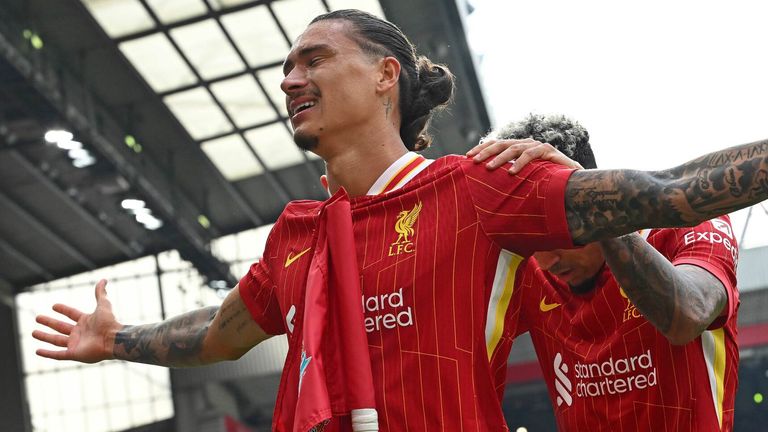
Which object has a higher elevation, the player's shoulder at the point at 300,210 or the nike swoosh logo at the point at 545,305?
→ the player's shoulder at the point at 300,210

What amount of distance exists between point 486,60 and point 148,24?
12.3 ft

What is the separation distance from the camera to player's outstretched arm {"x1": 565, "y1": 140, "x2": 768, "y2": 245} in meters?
1.82

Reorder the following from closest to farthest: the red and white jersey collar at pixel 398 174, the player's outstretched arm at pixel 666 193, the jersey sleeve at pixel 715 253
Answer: the player's outstretched arm at pixel 666 193 → the red and white jersey collar at pixel 398 174 → the jersey sleeve at pixel 715 253

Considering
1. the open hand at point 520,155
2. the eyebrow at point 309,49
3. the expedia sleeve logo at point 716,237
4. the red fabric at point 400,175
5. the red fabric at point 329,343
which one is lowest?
the red fabric at point 329,343

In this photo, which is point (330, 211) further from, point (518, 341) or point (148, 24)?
point (518, 341)

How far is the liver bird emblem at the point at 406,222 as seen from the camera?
218cm

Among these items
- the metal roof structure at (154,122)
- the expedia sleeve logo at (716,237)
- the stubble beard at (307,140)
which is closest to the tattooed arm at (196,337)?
the stubble beard at (307,140)

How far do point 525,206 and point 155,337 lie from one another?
122 centimetres

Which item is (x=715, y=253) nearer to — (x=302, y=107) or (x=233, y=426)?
(x=302, y=107)

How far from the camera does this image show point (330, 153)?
2.43 meters

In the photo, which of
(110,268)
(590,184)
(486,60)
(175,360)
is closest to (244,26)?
(486,60)

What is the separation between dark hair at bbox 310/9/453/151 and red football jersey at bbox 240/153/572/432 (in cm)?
37

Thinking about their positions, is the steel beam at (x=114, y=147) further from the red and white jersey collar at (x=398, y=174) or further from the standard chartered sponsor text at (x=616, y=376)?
the red and white jersey collar at (x=398, y=174)

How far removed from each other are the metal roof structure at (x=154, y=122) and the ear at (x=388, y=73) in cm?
811
